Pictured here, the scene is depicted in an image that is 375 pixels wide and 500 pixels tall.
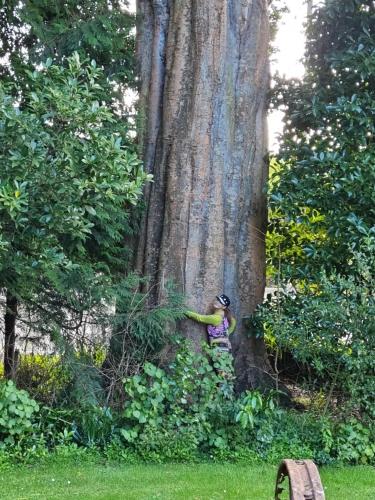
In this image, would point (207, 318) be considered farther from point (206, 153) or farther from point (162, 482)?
point (162, 482)

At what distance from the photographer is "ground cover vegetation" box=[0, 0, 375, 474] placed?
5855mm

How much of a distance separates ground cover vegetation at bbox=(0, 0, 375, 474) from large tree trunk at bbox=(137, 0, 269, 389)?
32cm

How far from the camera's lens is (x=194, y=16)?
7.78m

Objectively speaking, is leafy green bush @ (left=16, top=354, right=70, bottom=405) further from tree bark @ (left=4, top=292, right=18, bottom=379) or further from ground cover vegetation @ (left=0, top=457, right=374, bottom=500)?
ground cover vegetation @ (left=0, top=457, right=374, bottom=500)

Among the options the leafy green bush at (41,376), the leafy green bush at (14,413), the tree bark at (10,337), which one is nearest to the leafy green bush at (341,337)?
the leafy green bush at (41,376)

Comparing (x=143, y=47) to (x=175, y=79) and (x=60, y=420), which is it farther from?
(x=60, y=420)

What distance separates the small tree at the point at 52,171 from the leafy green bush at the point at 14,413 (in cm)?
101

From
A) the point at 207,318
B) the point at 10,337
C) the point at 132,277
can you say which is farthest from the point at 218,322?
the point at 10,337

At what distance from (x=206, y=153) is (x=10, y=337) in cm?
318

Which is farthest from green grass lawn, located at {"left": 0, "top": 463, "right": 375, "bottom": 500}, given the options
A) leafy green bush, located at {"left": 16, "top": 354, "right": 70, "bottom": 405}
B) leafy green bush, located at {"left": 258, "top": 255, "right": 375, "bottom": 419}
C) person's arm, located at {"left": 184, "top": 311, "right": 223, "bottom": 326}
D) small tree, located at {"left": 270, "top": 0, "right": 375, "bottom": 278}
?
small tree, located at {"left": 270, "top": 0, "right": 375, "bottom": 278}

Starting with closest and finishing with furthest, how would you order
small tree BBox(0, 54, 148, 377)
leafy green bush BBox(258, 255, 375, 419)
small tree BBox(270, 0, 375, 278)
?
small tree BBox(0, 54, 148, 377)
leafy green bush BBox(258, 255, 375, 419)
small tree BBox(270, 0, 375, 278)

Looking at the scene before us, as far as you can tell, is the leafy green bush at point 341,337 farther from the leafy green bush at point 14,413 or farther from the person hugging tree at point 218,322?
the leafy green bush at point 14,413

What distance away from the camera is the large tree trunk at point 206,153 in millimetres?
7633

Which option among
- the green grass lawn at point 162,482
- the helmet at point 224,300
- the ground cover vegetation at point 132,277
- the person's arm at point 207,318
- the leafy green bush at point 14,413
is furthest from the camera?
the helmet at point 224,300
